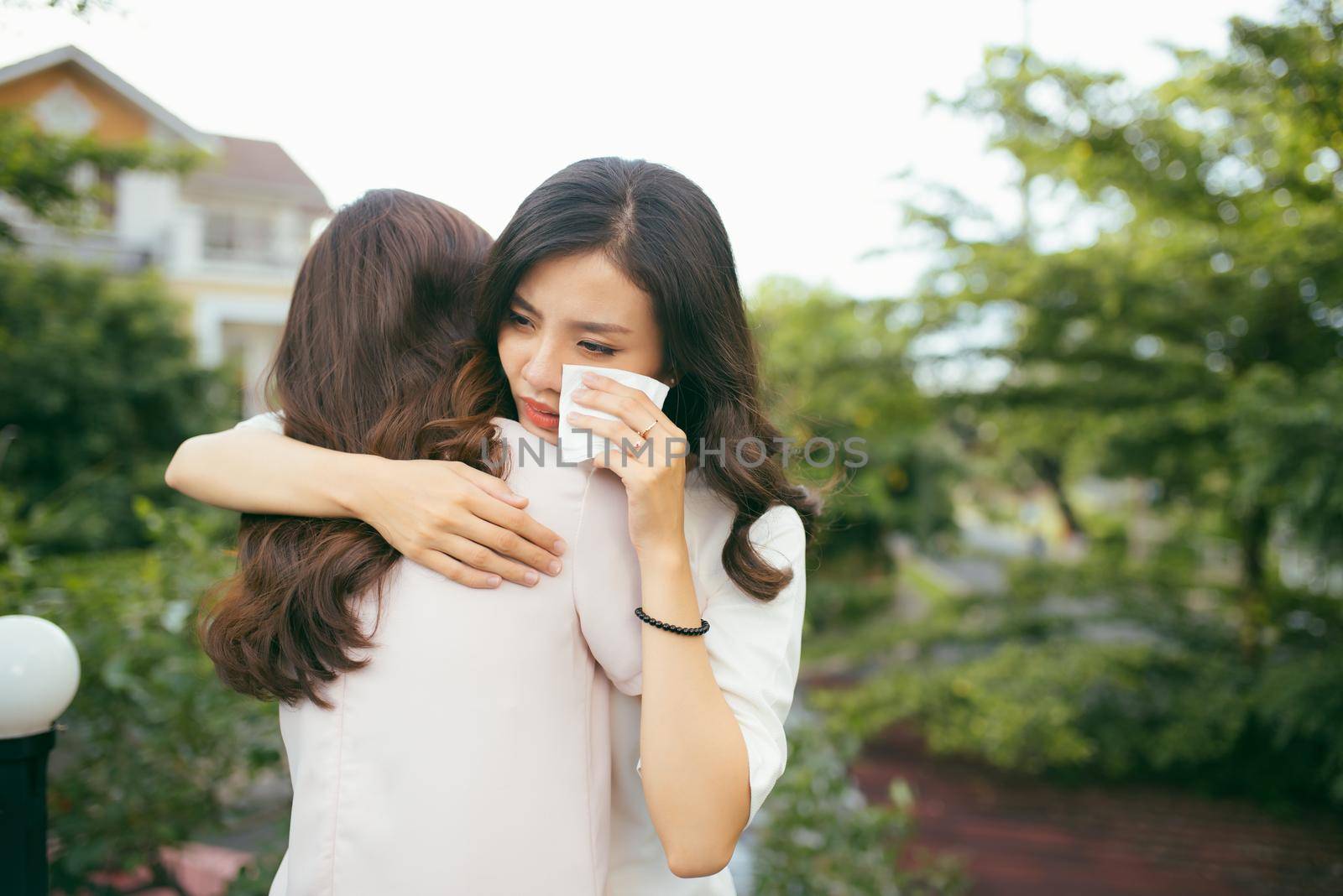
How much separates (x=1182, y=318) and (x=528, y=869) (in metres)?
4.22

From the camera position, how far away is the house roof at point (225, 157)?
7.60 feet

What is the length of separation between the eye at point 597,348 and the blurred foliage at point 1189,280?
2697mm

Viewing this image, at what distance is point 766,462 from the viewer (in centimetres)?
140

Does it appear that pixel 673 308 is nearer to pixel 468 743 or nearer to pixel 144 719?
pixel 468 743

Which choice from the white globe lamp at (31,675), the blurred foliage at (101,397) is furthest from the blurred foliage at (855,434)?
the blurred foliage at (101,397)

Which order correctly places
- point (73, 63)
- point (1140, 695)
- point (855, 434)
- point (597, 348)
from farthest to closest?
point (855, 434) < point (1140, 695) < point (73, 63) < point (597, 348)

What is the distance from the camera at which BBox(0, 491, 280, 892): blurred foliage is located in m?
2.19

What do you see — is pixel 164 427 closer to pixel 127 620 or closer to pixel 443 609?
pixel 127 620

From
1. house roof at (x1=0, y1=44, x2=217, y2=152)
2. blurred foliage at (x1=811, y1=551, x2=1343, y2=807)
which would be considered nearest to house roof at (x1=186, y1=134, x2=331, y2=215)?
house roof at (x1=0, y1=44, x2=217, y2=152)

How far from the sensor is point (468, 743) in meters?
1.09

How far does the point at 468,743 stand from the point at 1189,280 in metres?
4.04

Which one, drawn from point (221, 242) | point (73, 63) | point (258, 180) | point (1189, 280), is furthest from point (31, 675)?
point (221, 242)

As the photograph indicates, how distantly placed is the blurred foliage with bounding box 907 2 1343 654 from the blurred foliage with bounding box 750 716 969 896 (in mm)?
1775

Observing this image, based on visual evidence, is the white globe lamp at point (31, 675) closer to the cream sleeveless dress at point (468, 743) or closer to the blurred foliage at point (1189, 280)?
the cream sleeveless dress at point (468, 743)
